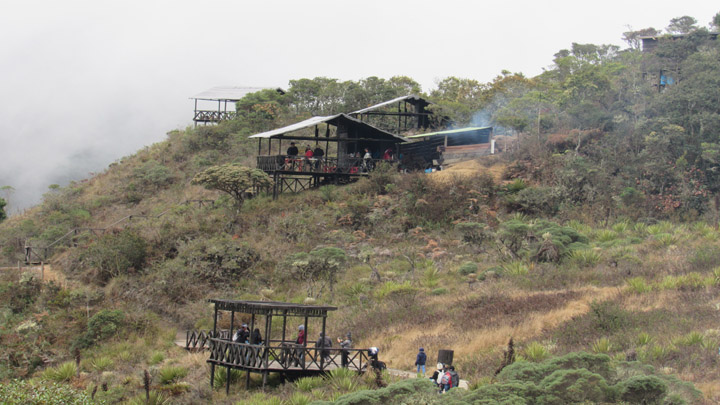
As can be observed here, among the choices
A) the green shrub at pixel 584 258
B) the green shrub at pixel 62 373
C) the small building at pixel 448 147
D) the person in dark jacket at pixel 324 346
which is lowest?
the green shrub at pixel 62 373

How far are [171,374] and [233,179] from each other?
47.1 feet

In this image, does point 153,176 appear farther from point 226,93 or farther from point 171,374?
point 171,374

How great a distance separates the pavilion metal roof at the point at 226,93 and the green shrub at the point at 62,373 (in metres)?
34.5

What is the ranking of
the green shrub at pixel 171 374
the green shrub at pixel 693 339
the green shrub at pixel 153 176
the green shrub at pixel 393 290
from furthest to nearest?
1. the green shrub at pixel 153 176
2. the green shrub at pixel 393 290
3. the green shrub at pixel 171 374
4. the green shrub at pixel 693 339

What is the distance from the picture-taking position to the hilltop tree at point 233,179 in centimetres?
3453

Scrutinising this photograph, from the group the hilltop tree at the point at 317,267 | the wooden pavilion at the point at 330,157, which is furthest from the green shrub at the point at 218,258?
the wooden pavilion at the point at 330,157

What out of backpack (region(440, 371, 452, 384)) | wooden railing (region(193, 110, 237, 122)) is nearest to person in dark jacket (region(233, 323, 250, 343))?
backpack (region(440, 371, 452, 384))

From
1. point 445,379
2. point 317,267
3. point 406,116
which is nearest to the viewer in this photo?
point 445,379

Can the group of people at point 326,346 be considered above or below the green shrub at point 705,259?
below

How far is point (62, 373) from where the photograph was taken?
23.3 meters

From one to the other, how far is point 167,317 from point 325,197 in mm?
10457

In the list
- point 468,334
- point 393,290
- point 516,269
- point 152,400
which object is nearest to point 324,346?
point 468,334

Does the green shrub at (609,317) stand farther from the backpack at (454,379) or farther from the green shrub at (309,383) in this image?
the green shrub at (309,383)

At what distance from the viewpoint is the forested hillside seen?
18.3 meters
